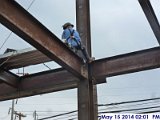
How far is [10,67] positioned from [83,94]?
223 cm

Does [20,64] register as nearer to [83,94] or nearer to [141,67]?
[83,94]

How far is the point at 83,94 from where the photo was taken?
29.8ft

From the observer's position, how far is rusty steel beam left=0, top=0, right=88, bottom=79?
6.72m

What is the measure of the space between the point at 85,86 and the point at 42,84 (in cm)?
141

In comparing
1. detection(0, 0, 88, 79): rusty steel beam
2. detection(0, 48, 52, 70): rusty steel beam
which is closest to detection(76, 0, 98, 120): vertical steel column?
detection(0, 0, 88, 79): rusty steel beam

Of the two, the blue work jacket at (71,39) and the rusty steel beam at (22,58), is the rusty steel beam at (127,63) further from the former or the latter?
the rusty steel beam at (22,58)

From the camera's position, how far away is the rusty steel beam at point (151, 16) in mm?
7278

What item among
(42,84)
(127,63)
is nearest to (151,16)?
(127,63)

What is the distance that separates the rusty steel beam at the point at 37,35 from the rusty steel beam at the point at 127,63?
49cm

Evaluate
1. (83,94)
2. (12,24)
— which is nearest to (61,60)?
(83,94)

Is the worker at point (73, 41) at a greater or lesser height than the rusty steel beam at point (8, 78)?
greater

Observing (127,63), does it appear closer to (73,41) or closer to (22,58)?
(73,41)

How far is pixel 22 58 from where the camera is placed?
9078mm

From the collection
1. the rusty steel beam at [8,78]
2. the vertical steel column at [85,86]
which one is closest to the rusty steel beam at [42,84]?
the rusty steel beam at [8,78]
